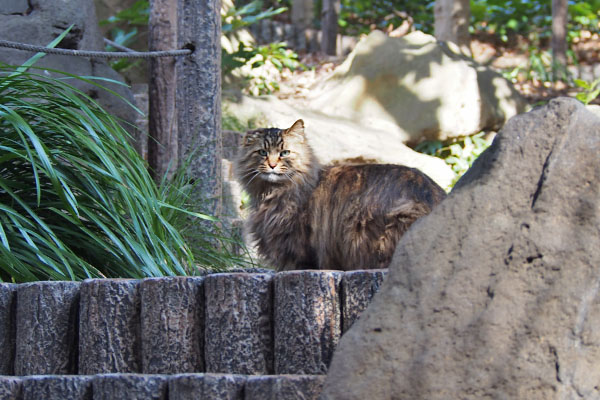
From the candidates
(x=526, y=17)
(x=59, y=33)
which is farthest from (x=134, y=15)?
(x=526, y=17)

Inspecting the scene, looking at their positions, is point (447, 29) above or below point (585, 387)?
above

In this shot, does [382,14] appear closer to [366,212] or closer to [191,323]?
[366,212]

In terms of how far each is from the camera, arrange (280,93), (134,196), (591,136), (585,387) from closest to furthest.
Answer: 1. (585,387)
2. (591,136)
3. (134,196)
4. (280,93)

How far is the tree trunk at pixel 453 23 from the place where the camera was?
8453 millimetres

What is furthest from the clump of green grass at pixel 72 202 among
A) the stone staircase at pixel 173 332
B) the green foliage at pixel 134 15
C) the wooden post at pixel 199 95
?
the green foliage at pixel 134 15

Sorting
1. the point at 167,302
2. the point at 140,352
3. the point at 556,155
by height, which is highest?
the point at 556,155

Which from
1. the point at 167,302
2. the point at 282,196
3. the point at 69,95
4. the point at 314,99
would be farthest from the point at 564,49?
the point at 167,302

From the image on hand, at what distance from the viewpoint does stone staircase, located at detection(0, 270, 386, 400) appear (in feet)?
6.16

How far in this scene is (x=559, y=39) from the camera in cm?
909

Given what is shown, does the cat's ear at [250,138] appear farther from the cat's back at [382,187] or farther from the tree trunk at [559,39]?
the tree trunk at [559,39]

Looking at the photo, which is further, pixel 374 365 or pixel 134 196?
pixel 134 196

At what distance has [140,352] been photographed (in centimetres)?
206

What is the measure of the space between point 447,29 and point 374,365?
751 centimetres

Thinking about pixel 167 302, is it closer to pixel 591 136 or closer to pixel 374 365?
pixel 374 365
